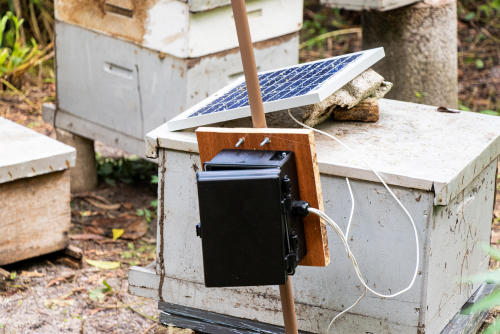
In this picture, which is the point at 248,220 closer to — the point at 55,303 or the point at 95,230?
the point at 55,303

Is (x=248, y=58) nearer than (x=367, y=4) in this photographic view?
Yes

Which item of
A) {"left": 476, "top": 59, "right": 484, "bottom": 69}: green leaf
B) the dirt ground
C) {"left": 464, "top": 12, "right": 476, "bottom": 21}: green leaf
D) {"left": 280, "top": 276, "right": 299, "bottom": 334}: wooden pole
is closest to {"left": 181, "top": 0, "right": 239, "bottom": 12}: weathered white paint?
the dirt ground

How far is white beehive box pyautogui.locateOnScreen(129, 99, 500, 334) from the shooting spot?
4.31 ft

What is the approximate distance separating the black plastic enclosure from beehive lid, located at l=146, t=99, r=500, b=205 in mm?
319

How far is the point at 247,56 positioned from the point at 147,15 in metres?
1.58

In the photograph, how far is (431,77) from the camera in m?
3.25

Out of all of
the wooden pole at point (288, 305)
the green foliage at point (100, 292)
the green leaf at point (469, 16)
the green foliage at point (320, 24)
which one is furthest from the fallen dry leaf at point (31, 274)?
the green leaf at point (469, 16)

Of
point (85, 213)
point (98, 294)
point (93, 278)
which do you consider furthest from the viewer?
point (85, 213)

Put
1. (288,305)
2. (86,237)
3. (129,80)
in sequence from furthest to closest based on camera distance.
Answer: (86,237) → (129,80) → (288,305)

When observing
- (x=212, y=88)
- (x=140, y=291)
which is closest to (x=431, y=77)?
(x=212, y=88)

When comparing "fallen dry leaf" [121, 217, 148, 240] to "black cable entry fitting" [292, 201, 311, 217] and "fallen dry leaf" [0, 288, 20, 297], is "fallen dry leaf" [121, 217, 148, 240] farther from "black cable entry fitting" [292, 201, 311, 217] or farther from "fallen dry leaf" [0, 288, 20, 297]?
"black cable entry fitting" [292, 201, 311, 217]

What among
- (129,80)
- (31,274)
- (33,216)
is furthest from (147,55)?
(31,274)

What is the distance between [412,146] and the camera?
4.87 ft

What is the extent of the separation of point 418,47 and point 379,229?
2.09 meters
